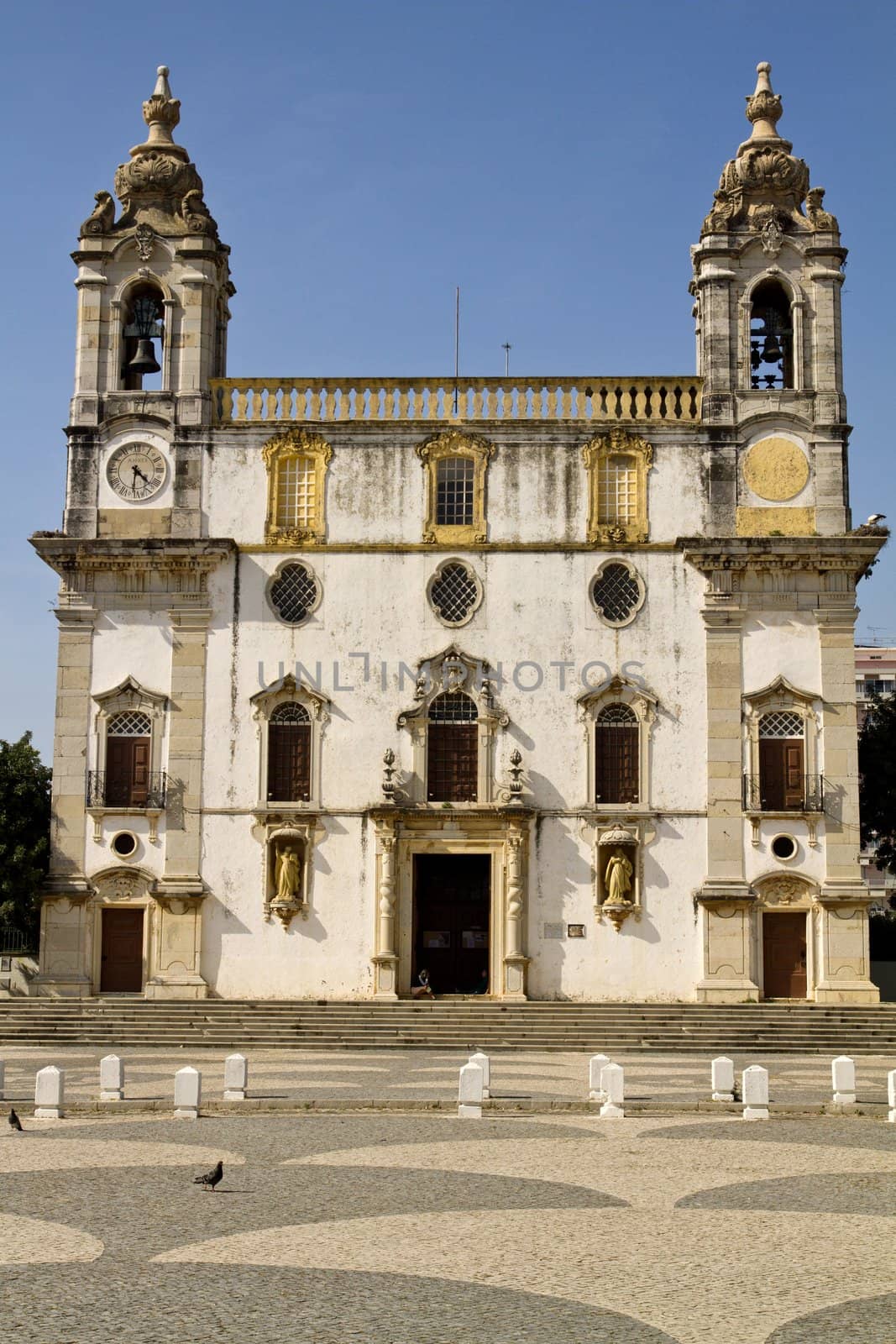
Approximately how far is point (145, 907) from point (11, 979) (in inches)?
125

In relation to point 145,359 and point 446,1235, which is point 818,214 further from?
point 446,1235

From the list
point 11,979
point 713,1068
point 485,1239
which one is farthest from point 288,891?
point 485,1239

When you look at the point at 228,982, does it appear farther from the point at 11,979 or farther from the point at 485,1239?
the point at 485,1239

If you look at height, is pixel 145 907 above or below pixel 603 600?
below

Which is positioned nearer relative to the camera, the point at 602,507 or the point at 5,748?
the point at 602,507

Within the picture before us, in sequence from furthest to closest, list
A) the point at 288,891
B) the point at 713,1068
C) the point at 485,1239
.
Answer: the point at 288,891 < the point at 713,1068 < the point at 485,1239

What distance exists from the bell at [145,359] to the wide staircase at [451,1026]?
12775 mm

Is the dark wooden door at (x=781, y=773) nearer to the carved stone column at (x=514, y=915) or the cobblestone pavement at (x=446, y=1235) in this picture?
the carved stone column at (x=514, y=915)

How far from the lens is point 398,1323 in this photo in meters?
10.0

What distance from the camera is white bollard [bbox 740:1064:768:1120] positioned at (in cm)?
1936

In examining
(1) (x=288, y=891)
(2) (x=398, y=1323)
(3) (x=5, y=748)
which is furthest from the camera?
(3) (x=5, y=748)

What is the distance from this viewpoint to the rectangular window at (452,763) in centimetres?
3294

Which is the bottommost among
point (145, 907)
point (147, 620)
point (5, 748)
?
point (145, 907)

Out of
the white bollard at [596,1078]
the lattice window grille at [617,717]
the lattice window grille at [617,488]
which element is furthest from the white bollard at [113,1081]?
the lattice window grille at [617,488]
